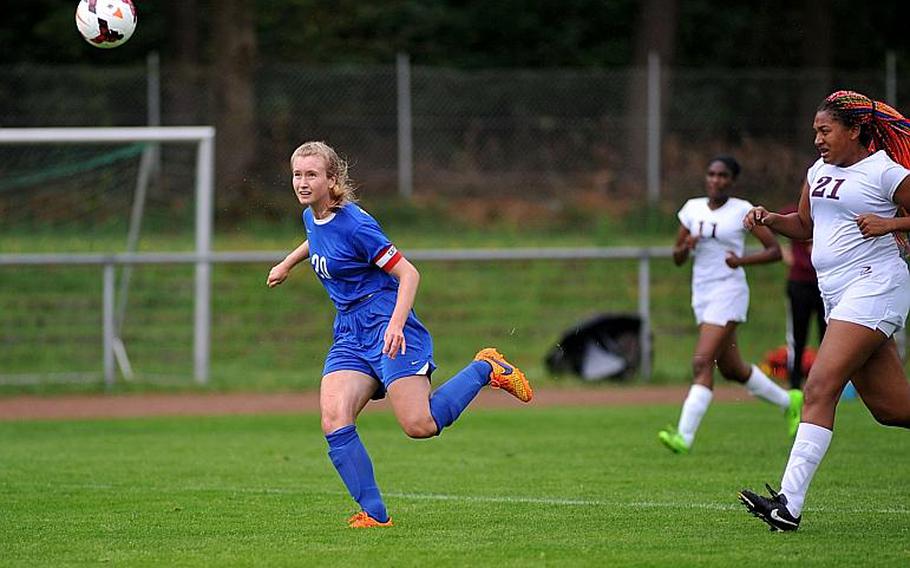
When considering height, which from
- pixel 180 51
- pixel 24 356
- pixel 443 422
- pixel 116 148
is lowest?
pixel 24 356

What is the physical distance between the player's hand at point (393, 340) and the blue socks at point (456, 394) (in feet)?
1.52

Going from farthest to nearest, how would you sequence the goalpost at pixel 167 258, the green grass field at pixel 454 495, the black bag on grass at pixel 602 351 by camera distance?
the black bag on grass at pixel 602 351, the goalpost at pixel 167 258, the green grass field at pixel 454 495

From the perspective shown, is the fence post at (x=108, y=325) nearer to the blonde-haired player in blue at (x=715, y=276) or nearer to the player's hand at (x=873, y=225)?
the blonde-haired player in blue at (x=715, y=276)

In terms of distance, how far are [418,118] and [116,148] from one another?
484 cm

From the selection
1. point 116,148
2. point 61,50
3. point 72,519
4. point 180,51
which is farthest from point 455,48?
point 72,519

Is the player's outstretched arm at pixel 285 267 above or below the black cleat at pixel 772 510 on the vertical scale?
above

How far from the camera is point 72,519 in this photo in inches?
298

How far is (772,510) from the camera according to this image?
6.77 metres

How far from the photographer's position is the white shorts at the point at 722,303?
10.5 metres

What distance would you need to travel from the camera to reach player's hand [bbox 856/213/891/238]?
22.4ft

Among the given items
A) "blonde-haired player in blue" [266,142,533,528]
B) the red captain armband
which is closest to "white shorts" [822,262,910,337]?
"blonde-haired player in blue" [266,142,533,528]

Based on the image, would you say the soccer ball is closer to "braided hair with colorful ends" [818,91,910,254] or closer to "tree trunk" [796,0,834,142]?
"braided hair with colorful ends" [818,91,910,254]

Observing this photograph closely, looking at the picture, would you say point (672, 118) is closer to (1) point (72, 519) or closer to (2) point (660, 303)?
(2) point (660, 303)

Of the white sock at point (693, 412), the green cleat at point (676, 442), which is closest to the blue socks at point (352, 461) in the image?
the green cleat at point (676, 442)
